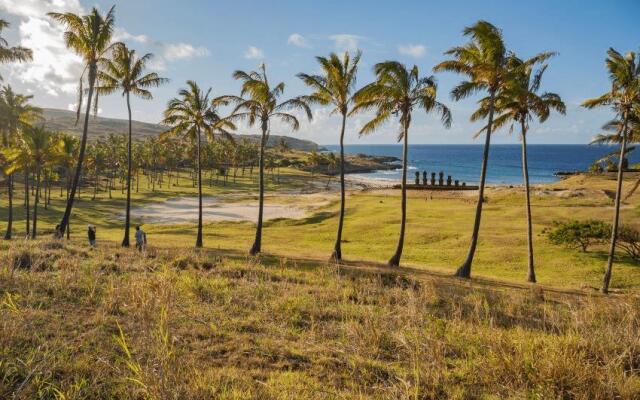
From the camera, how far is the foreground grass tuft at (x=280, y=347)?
6809mm

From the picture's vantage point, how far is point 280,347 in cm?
881

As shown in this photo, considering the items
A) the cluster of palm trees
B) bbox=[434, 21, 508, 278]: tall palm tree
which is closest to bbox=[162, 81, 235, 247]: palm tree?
the cluster of palm trees

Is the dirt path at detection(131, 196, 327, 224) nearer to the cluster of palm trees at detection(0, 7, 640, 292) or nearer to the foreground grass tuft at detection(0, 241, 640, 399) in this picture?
the cluster of palm trees at detection(0, 7, 640, 292)

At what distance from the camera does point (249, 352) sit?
854 centimetres

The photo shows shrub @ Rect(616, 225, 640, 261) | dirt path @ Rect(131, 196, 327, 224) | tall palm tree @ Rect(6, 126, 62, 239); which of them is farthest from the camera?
dirt path @ Rect(131, 196, 327, 224)

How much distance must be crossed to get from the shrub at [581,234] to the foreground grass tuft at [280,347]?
23757 millimetres

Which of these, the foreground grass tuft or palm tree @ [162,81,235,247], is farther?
palm tree @ [162,81,235,247]

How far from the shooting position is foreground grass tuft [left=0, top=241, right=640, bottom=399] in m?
6.81

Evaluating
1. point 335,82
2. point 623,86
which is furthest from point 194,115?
point 623,86

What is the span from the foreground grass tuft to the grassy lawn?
20.0 metres

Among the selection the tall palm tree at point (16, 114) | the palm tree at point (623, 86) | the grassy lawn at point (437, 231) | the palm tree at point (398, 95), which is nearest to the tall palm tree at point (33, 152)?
the tall palm tree at point (16, 114)

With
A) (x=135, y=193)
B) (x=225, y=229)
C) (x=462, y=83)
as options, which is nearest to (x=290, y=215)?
(x=225, y=229)

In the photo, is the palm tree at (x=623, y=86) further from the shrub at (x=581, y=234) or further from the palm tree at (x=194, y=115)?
the palm tree at (x=194, y=115)

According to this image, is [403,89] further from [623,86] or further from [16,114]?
[16,114]
